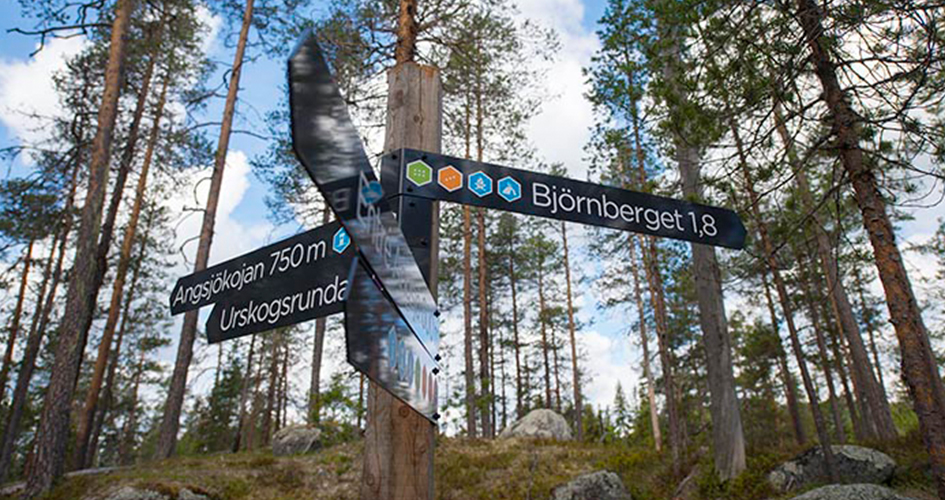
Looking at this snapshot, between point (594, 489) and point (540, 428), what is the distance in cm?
734

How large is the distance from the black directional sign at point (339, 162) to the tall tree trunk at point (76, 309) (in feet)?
35.1

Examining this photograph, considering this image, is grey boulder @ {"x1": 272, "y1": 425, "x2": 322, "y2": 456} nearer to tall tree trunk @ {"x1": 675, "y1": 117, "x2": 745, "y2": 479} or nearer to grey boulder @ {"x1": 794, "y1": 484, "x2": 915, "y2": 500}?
tall tree trunk @ {"x1": 675, "y1": 117, "x2": 745, "y2": 479}

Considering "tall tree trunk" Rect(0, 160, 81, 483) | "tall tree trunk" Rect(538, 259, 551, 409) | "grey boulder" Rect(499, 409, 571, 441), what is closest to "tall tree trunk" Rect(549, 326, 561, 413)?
"tall tree trunk" Rect(538, 259, 551, 409)

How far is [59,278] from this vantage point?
745 inches

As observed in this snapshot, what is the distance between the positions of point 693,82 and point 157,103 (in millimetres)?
17773

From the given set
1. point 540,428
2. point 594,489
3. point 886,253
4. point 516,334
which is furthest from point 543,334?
point 886,253

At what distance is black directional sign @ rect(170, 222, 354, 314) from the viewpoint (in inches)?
84.4

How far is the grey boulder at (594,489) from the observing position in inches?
400

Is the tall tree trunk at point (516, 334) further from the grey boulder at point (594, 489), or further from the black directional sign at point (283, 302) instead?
the black directional sign at point (283, 302)

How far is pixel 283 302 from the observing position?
2.24 m

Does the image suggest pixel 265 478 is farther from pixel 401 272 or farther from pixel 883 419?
pixel 883 419

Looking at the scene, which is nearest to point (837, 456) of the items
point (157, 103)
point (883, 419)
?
point (883, 419)

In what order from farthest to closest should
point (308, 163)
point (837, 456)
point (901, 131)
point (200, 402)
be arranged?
1. point (200, 402)
2. point (837, 456)
3. point (901, 131)
4. point (308, 163)

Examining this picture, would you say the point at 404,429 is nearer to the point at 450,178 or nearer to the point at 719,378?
the point at 450,178
